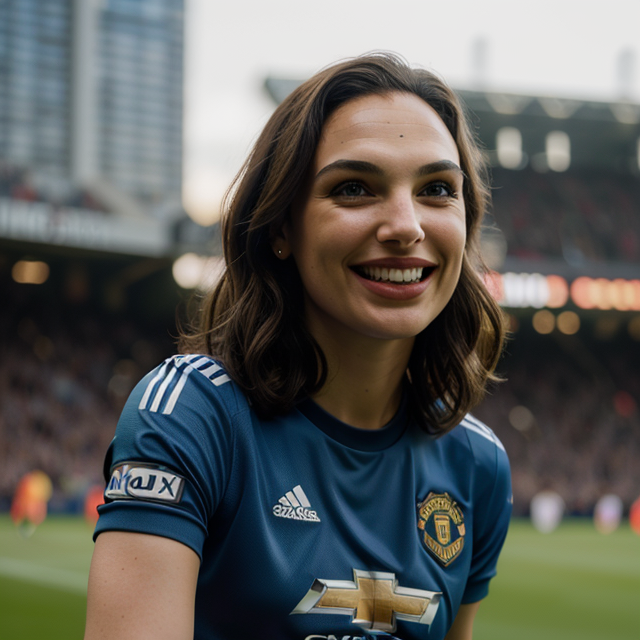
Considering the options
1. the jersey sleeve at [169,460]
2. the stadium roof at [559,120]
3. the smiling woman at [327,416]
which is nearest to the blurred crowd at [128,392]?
the stadium roof at [559,120]

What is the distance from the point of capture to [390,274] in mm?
1755

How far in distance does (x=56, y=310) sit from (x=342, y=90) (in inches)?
845

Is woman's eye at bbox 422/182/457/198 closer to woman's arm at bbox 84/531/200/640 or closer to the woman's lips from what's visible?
the woman's lips

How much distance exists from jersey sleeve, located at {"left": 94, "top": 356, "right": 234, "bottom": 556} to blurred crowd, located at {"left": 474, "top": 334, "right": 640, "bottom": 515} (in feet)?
67.8

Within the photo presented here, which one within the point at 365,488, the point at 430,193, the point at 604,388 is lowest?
the point at 365,488

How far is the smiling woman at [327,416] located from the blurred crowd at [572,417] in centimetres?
2012

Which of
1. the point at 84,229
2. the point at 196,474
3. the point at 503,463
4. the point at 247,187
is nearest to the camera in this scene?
the point at 196,474

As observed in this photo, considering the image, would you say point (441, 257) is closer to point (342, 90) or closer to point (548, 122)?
point (342, 90)

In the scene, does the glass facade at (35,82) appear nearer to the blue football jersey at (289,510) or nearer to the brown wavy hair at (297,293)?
the brown wavy hair at (297,293)

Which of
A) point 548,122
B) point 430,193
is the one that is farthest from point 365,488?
point 548,122

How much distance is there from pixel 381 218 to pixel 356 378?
0.38 metres

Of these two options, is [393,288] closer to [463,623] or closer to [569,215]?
[463,623]

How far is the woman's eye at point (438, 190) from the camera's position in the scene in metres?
1.79

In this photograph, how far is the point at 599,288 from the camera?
71.7 feet
